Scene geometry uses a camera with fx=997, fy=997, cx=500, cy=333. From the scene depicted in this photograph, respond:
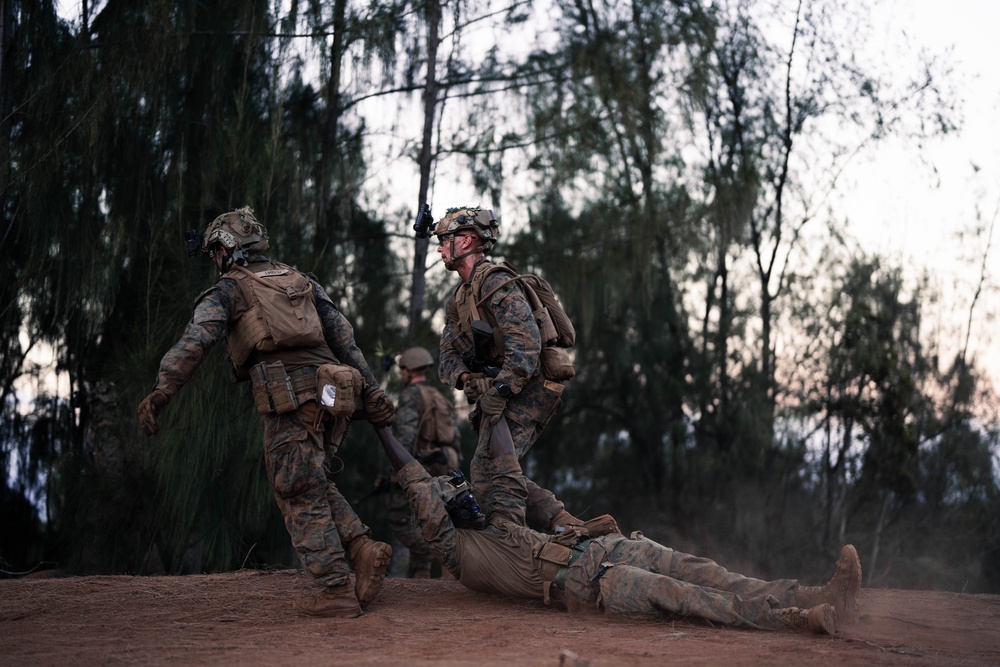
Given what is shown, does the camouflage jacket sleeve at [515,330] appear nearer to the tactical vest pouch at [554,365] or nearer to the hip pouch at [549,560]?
the tactical vest pouch at [554,365]

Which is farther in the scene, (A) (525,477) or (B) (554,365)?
(B) (554,365)

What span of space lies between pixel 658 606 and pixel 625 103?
22.8 feet

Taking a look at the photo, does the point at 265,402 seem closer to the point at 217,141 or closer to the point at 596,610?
the point at 596,610

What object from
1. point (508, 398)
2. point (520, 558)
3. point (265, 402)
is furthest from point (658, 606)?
point (265, 402)

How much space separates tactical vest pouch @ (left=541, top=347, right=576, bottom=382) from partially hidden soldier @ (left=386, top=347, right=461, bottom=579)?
2.98 meters

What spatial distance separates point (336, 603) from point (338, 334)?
1.41 m

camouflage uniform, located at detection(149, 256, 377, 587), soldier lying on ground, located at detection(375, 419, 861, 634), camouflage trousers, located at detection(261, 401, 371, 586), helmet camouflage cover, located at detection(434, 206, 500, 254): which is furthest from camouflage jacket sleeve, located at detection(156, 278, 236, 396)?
helmet camouflage cover, located at detection(434, 206, 500, 254)

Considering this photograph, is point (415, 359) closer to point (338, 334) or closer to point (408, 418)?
point (408, 418)

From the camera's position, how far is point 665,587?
4.52 meters

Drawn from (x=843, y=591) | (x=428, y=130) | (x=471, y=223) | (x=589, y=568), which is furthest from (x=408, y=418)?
(x=843, y=591)

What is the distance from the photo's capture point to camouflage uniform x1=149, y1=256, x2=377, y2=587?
4855 mm

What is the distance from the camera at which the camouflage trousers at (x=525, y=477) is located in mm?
5449

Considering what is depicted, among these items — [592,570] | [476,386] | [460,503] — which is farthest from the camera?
[476,386]

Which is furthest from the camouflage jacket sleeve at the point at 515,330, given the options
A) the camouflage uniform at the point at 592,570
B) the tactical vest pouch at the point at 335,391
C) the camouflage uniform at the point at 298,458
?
the camouflage uniform at the point at 298,458
